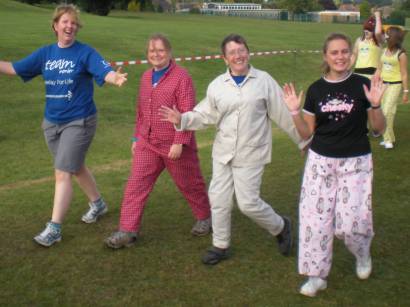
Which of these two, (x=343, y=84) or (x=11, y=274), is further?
(x=11, y=274)

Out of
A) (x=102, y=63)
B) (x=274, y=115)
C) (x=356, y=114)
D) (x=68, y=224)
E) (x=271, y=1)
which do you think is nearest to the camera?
(x=356, y=114)

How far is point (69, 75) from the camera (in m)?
5.02

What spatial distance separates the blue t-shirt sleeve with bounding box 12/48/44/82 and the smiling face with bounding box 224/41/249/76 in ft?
5.66

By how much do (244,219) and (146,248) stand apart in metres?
1.16

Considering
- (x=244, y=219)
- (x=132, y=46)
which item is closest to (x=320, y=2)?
(x=132, y=46)

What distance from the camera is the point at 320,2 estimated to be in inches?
5620

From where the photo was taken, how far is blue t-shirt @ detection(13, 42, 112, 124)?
5.02m

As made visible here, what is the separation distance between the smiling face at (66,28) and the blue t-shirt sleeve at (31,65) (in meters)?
0.24

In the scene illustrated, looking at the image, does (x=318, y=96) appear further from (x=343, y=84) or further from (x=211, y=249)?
(x=211, y=249)

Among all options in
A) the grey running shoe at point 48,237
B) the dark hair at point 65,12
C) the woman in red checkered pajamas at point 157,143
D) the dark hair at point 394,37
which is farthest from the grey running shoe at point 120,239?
the dark hair at point 394,37

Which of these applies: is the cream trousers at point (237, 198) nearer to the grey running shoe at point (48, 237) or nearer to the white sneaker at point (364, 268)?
the white sneaker at point (364, 268)

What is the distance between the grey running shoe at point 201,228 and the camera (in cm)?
539

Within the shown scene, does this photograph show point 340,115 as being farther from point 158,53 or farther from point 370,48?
point 370,48

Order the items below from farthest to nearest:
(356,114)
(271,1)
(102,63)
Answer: (271,1) → (102,63) → (356,114)
